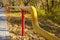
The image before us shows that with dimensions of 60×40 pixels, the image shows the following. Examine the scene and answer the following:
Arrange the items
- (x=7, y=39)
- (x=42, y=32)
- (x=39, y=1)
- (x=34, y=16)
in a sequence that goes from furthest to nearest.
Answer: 1. (x=39, y=1)
2. (x=7, y=39)
3. (x=34, y=16)
4. (x=42, y=32)

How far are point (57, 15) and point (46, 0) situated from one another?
75.5 inches

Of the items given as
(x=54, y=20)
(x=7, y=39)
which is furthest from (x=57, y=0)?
(x=7, y=39)

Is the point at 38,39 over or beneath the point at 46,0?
beneath

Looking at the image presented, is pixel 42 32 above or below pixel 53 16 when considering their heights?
above

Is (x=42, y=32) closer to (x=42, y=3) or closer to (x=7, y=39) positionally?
(x=7, y=39)

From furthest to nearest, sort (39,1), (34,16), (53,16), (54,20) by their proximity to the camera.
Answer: (39,1) < (53,16) < (54,20) < (34,16)

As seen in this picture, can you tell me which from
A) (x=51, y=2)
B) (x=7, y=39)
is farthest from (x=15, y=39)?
(x=51, y=2)

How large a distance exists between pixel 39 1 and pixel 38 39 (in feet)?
19.8

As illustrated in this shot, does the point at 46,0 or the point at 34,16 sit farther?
the point at 46,0

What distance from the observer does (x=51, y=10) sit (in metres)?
10.1

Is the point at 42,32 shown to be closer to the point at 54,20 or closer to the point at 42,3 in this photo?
the point at 54,20

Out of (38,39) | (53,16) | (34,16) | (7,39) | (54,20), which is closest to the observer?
(34,16)

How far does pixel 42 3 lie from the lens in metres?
11.2

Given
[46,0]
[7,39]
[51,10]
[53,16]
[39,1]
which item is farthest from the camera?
[39,1]
